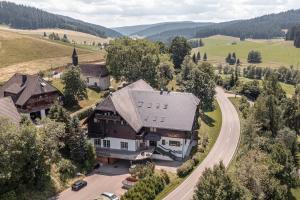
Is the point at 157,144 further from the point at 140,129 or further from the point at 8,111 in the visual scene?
the point at 8,111

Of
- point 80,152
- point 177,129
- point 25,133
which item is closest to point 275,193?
point 177,129

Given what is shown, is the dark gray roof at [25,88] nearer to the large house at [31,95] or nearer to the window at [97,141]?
the large house at [31,95]

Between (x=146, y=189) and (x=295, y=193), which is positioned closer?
(x=146, y=189)

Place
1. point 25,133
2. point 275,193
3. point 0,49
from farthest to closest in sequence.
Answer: point 0,49 → point 275,193 → point 25,133

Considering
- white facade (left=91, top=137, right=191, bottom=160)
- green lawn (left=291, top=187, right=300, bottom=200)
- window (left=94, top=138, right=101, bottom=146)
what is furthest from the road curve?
window (left=94, top=138, right=101, bottom=146)

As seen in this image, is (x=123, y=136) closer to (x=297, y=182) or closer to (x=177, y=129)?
(x=177, y=129)

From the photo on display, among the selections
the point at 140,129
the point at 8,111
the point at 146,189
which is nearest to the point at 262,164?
the point at 146,189

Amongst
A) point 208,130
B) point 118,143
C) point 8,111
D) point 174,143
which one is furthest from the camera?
point 208,130
